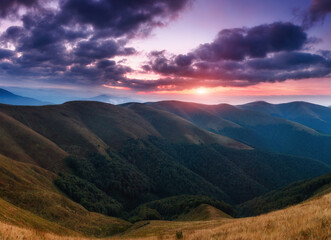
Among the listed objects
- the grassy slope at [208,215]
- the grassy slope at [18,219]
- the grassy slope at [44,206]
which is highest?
the grassy slope at [18,219]

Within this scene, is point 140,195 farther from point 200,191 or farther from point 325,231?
point 325,231

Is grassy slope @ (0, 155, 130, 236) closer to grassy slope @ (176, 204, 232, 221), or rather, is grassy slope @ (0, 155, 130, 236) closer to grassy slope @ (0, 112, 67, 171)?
grassy slope @ (176, 204, 232, 221)

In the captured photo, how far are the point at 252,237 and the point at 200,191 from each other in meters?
173

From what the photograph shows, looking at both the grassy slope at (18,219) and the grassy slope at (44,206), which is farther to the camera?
the grassy slope at (44,206)

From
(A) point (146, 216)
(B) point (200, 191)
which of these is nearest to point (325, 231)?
(A) point (146, 216)

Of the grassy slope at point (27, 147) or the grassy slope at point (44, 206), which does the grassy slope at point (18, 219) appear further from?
the grassy slope at point (27, 147)

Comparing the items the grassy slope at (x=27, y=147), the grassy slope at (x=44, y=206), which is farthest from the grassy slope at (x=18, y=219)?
the grassy slope at (x=27, y=147)

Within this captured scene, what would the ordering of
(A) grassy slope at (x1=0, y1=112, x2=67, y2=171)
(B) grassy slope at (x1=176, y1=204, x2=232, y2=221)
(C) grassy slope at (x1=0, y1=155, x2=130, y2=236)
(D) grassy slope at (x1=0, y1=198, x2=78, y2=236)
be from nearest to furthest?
(D) grassy slope at (x1=0, y1=198, x2=78, y2=236)
(C) grassy slope at (x1=0, y1=155, x2=130, y2=236)
(B) grassy slope at (x1=176, y1=204, x2=232, y2=221)
(A) grassy slope at (x1=0, y1=112, x2=67, y2=171)

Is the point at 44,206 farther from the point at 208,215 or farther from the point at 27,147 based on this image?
the point at 27,147

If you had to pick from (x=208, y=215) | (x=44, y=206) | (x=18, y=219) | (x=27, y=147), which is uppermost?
(x=18, y=219)

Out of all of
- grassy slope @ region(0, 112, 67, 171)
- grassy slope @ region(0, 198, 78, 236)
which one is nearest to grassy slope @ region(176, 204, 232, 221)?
grassy slope @ region(0, 198, 78, 236)

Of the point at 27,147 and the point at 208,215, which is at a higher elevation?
the point at 27,147

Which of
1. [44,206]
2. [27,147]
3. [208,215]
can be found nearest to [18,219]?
[44,206]

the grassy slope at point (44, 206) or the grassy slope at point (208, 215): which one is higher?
the grassy slope at point (44, 206)
